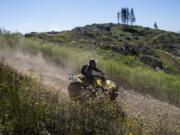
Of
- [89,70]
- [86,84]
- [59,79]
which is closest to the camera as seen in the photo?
[86,84]

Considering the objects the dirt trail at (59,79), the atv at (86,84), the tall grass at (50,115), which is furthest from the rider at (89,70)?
the tall grass at (50,115)

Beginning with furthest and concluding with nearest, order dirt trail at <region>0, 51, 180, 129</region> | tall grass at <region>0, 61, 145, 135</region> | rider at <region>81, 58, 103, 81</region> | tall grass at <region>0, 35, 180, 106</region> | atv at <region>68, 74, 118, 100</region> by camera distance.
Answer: tall grass at <region>0, 35, 180, 106</region>, dirt trail at <region>0, 51, 180, 129</region>, rider at <region>81, 58, 103, 81</region>, atv at <region>68, 74, 118, 100</region>, tall grass at <region>0, 61, 145, 135</region>

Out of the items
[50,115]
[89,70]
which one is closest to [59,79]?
[89,70]

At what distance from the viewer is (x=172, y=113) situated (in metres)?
17.9

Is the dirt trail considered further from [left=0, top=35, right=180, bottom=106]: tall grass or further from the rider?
the rider

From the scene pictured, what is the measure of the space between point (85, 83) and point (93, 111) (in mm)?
8247

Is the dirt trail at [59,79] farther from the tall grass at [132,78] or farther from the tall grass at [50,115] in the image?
the tall grass at [50,115]

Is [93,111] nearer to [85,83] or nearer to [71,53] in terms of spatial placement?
[85,83]

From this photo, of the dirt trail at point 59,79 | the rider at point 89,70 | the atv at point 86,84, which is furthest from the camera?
the dirt trail at point 59,79

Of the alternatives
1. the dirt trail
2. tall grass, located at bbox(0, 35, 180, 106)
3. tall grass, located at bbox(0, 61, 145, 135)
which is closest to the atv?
the dirt trail

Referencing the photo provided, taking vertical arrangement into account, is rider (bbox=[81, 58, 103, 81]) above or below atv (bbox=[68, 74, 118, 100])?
above

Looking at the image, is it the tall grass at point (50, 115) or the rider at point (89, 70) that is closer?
the tall grass at point (50, 115)

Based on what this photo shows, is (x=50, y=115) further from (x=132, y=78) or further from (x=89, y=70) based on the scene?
(x=132, y=78)

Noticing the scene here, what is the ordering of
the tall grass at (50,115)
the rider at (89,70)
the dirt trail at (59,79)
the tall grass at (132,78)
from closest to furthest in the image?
1. the tall grass at (50,115)
2. the rider at (89,70)
3. the dirt trail at (59,79)
4. the tall grass at (132,78)
